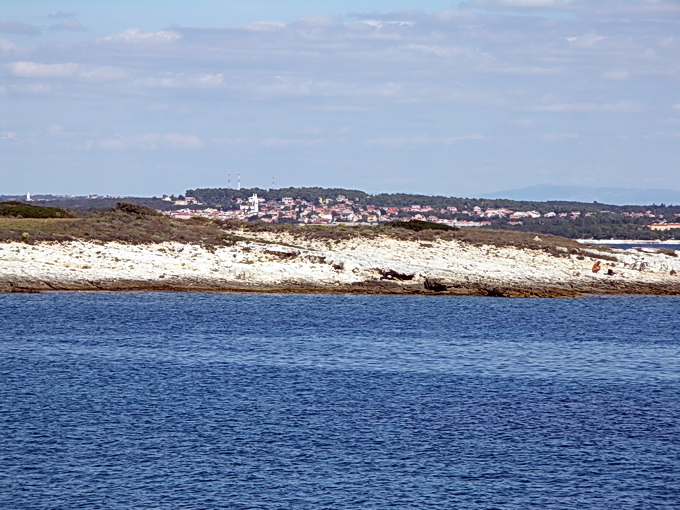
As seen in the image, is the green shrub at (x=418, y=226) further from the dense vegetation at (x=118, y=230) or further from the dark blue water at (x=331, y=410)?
the dark blue water at (x=331, y=410)

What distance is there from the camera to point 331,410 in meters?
29.8

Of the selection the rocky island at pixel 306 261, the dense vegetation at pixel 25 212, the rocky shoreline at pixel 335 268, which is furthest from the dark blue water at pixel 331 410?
the dense vegetation at pixel 25 212

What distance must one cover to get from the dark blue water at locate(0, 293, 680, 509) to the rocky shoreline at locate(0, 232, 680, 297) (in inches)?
290

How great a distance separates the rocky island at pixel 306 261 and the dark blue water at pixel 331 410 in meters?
7.75

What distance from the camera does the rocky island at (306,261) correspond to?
198ft

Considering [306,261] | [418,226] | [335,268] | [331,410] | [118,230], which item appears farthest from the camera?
[418,226]

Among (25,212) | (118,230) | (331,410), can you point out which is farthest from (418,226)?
(331,410)

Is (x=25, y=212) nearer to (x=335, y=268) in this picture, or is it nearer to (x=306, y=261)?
(x=306, y=261)

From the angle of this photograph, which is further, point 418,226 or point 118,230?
point 418,226

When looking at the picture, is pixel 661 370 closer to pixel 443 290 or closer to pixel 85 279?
pixel 443 290

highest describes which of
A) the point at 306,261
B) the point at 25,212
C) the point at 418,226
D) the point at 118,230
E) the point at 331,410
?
the point at 25,212

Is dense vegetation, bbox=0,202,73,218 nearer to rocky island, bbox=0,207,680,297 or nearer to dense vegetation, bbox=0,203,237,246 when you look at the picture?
dense vegetation, bbox=0,203,237,246

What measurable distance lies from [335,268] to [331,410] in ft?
108

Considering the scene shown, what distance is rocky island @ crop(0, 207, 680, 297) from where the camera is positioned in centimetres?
6047
